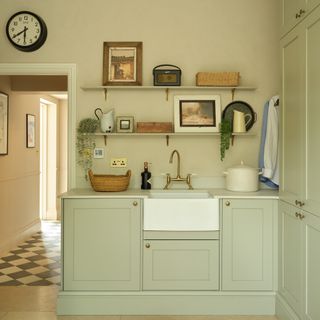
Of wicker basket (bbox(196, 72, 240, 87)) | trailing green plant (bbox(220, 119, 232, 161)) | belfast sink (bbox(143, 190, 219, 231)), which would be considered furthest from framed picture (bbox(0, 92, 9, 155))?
trailing green plant (bbox(220, 119, 232, 161))

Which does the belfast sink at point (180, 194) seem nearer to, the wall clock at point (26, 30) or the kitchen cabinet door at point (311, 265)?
the kitchen cabinet door at point (311, 265)

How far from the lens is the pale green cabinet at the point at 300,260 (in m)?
2.31

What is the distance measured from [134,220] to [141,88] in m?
1.15

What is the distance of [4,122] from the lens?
15.6ft

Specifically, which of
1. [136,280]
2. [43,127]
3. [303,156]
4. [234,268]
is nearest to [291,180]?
[303,156]

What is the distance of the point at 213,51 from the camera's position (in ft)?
11.4

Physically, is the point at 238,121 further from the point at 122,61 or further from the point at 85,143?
the point at 85,143

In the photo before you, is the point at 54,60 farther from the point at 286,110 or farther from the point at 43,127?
the point at 43,127

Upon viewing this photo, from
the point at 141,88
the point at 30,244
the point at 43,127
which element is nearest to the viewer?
the point at 141,88

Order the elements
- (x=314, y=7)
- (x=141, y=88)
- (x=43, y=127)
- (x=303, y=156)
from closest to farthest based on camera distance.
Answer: (x=314, y=7), (x=303, y=156), (x=141, y=88), (x=43, y=127)

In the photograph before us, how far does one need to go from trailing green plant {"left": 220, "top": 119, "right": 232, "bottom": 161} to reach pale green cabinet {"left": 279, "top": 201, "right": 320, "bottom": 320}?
71 cm

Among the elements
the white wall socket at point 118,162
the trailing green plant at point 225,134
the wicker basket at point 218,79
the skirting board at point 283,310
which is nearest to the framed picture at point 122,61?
the wicker basket at point 218,79

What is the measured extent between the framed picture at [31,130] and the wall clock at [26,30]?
2315 millimetres

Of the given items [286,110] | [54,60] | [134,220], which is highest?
[54,60]
